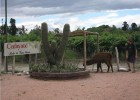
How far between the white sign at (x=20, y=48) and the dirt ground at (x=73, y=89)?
295 cm

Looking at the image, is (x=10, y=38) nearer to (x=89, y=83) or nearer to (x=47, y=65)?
(x=47, y=65)

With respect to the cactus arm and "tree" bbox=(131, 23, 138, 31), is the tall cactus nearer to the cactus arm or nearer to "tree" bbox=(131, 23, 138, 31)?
the cactus arm

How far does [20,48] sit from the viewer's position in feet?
57.3

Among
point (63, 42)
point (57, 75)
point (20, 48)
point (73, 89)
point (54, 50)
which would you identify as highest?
point (63, 42)

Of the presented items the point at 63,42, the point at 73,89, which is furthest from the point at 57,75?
the point at 73,89

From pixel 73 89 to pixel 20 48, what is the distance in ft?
20.6

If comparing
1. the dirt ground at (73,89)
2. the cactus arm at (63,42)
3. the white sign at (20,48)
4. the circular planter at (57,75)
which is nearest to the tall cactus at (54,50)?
the cactus arm at (63,42)

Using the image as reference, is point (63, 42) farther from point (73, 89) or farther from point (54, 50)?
point (73, 89)

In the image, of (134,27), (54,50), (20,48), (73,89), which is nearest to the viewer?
(73,89)

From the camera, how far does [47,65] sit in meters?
16.2

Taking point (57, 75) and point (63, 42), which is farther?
point (63, 42)

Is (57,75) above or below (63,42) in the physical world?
below

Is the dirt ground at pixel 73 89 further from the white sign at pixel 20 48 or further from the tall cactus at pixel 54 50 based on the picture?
the white sign at pixel 20 48

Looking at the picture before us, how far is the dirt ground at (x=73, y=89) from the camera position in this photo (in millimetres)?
10509
